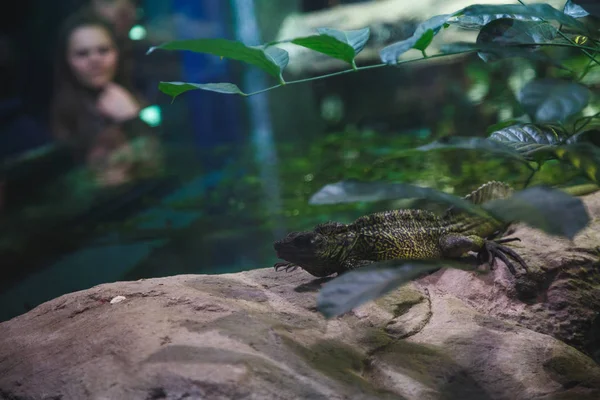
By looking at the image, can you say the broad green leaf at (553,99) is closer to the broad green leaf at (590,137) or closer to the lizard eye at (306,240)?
the broad green leaf at (590,137)

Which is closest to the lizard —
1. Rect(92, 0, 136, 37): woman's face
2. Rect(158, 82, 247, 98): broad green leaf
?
Rect(158, 82, 247, 98): broad green leaf

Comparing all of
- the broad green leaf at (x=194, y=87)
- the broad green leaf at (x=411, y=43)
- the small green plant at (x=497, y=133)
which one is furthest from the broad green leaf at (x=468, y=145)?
the broad green leaf at (x=194, y=87)

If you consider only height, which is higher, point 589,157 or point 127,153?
point 589,157

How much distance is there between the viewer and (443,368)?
1.82m

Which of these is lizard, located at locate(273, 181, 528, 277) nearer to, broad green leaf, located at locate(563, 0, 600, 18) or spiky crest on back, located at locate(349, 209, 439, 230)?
spiky crest on back, located at locate(349, 209, 439, 230)

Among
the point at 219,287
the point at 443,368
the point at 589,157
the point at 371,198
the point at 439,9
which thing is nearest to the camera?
the point at 371,198

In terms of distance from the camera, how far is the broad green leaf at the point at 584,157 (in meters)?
1.52

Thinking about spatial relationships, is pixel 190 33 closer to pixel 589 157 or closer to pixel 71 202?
pixel 71 202

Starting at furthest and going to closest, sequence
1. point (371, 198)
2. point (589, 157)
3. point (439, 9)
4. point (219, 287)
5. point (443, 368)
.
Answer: point (439, 9), point (219, 287), point (443, 368), point (589, 157), point (371, 198)

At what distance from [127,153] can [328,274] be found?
15.2 ft

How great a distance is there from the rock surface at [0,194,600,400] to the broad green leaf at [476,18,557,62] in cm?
104

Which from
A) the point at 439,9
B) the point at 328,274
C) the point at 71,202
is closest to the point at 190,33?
the point at 71,202

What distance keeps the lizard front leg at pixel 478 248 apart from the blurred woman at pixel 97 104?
4.08 metres

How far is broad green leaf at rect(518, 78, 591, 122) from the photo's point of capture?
145 cm
